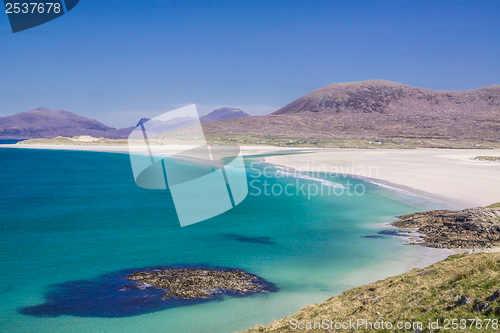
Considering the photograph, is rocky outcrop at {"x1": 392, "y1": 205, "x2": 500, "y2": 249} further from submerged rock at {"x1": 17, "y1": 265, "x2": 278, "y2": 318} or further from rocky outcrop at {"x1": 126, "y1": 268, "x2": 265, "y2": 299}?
submerged rock at {"x1": 17, "y1": 265, "x2": 278, "y2": 318}

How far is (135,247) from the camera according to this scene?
19.9 m

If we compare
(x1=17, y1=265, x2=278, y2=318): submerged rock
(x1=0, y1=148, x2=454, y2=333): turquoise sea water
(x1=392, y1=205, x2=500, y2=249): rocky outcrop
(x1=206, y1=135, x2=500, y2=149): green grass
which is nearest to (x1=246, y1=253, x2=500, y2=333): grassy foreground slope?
(x1=0, y1=148, x2=454, y2=333): turquoise sea water

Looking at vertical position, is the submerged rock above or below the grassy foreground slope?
below

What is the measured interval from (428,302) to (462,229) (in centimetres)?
1302

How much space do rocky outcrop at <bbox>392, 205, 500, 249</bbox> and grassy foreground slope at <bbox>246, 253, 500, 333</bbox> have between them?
289 inches

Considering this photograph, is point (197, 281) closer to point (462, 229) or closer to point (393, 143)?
point (462, 229)

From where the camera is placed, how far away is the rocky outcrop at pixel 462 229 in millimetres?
17570

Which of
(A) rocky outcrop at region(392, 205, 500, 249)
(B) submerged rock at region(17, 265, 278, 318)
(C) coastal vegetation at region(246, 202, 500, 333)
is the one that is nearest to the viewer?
(C) coastal vegetation at region(246, 202, 500, 333)

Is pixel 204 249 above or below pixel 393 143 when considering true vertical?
below

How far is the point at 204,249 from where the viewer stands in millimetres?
19562

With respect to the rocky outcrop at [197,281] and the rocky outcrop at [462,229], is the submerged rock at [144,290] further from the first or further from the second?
the rocky outcrop at [462,229]

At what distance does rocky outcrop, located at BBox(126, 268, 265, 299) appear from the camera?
13.8m

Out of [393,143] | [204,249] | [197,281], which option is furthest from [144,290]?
[393,143]

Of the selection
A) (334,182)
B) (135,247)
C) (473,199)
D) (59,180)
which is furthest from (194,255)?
(59,180)
